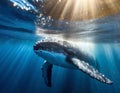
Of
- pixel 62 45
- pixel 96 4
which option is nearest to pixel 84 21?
pixel 96 4

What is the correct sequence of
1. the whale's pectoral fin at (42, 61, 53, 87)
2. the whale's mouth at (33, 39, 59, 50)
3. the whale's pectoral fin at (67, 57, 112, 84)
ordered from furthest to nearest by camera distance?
the whale's pectoral fin at (42, 61, 53, 87)
the whale's mouth at (33, 39, 59, 50)
the whale's pectoral fin at (67, 57, 112, 84)

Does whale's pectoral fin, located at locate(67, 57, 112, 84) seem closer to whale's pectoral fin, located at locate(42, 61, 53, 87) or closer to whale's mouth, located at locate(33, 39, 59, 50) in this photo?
whale's mouth, located at locate(33, 39, 59, 50)

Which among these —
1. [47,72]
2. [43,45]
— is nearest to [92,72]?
[43,45]

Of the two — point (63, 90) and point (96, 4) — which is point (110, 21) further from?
point (63, 90)

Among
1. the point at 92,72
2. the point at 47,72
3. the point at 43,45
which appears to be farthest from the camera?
the point at 47,72

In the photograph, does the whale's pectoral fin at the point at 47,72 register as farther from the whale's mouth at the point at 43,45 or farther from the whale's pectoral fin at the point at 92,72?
the whale's pectoral fin at the point at 92,72

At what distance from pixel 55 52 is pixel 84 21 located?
9.15m

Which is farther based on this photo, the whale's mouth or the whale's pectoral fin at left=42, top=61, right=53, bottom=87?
the whale's pectoral fin at left=42, top=61, right=53, bottom=87

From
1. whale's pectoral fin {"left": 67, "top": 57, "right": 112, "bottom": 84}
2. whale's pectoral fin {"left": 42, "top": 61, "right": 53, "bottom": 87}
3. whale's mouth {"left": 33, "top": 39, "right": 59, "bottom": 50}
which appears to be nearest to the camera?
whale's pectoral fin {"left": 67, "top": 57, "right": 112, "bottom": 84}

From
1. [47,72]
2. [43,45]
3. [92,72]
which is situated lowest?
[92,72]

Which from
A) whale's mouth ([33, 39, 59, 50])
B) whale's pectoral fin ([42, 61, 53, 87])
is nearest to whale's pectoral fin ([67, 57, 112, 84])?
whale's mouth ([33, 39, 59, 50])

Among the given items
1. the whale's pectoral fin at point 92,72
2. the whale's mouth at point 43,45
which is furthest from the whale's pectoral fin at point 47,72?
the whale's pectoral fin at point 92,72

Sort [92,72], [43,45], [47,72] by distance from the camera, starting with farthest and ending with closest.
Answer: [47,72] → [43,45] → [92,72]

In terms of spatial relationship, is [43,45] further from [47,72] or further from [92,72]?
[92,72]
